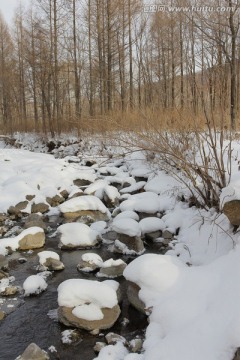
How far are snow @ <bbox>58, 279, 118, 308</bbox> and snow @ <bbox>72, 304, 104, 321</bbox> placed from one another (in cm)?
7

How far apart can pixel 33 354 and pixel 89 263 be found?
2138mm

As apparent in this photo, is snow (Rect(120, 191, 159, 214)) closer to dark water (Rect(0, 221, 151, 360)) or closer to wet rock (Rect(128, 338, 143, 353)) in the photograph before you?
dark water (Rect(0, 221, 151, 360))

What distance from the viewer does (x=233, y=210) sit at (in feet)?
15.4

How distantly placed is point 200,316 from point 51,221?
5.34 meters

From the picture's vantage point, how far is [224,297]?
138 inches

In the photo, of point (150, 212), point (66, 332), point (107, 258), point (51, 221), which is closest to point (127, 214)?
point (150, 212)

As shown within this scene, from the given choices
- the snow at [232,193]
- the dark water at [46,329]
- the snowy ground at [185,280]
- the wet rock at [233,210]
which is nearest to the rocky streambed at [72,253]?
the dark water at [46,329]

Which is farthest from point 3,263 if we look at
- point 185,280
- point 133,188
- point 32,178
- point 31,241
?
point 32,178

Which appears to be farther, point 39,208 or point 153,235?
point 39,208

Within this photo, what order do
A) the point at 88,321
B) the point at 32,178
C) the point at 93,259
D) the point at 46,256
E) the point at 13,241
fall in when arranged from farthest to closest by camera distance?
1. the point at 32,178
2. the point at 13,241
3. the point at 46,256
4. the point at 93,259
5. the point at 88,321

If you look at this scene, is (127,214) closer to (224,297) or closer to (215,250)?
(215,250)

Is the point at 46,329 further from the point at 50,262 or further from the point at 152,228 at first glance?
the point at 152,228

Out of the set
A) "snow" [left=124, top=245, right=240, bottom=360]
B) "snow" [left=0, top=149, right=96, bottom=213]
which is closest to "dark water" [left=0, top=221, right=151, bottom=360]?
"snow" [left=124, top=245, right=240, bottom=360]

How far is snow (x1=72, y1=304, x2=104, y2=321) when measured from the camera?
410 cm
